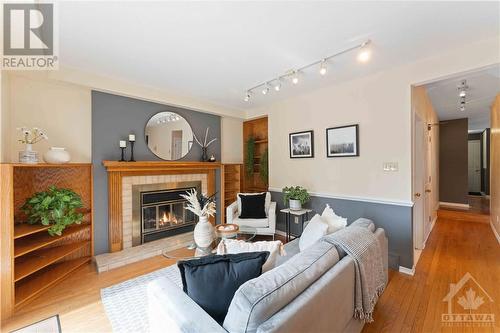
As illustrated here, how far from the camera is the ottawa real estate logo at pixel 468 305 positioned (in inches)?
71.0

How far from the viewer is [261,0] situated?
1.56 metres

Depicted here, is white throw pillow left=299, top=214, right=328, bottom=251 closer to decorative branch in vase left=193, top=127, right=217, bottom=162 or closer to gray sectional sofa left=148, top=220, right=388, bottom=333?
gray sectional sofa left=148, top=220, right=388, bottom=333

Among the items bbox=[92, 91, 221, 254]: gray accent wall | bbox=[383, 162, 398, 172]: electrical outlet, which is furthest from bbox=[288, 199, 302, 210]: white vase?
bbox=[92, 91, 221, 254]: gray accent wall

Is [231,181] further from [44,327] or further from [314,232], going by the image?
[44,327]

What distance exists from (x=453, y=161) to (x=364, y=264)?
20.6 ft

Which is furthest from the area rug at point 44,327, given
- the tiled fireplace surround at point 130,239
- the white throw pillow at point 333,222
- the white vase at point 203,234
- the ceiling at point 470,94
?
the ceiling at point 470,94

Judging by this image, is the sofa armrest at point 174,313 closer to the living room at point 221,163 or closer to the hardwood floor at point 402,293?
the living room at point 221,163

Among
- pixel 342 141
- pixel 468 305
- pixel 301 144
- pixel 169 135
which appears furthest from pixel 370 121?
pixel 169 135

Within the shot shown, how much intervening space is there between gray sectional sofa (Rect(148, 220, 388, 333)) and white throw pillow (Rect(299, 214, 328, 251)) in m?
0.44

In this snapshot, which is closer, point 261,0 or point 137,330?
point 261,0

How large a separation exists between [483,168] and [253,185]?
26.0 feet

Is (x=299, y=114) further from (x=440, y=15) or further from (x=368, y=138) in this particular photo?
(x=440, y=15)

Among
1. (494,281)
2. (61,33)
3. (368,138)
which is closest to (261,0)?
(61,33)

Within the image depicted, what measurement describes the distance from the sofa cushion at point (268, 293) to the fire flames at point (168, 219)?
9.62 feet
